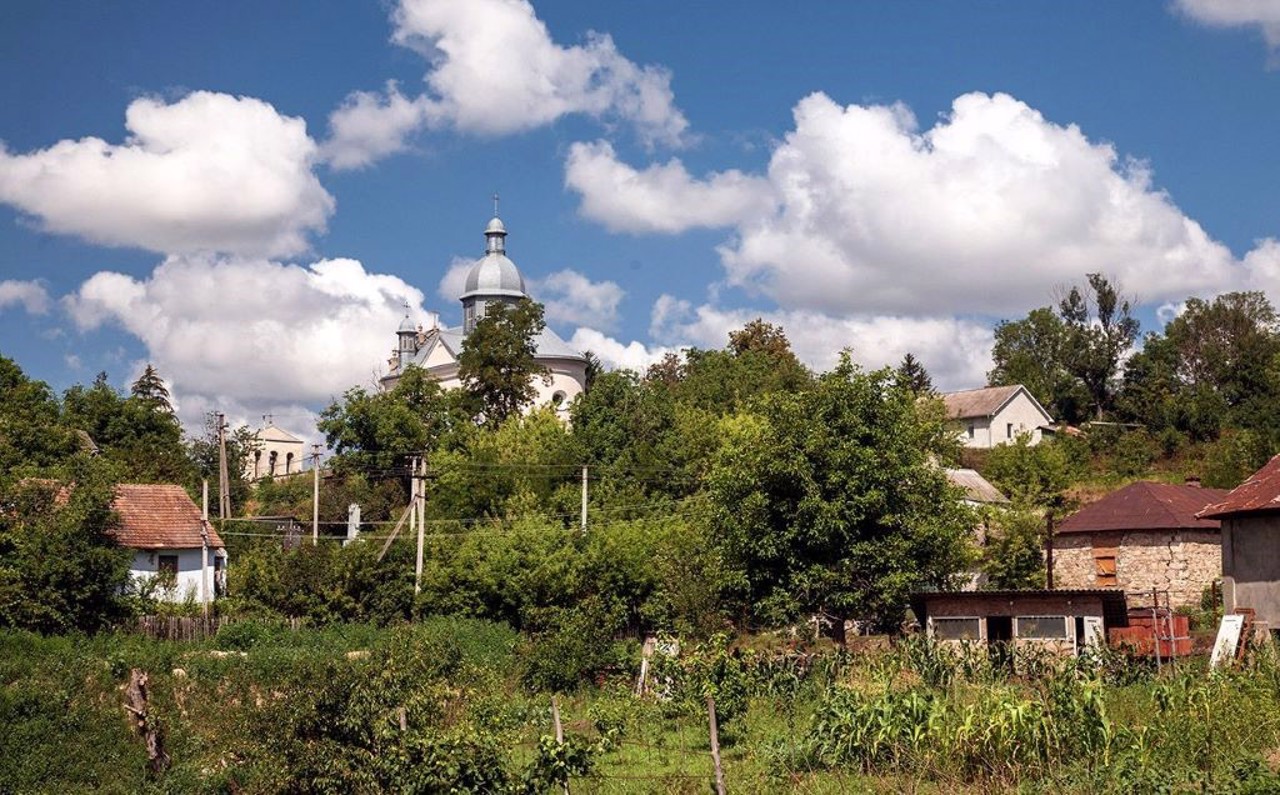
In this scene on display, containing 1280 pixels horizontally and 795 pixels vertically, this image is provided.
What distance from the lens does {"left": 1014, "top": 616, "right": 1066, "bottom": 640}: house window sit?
84.8 ft

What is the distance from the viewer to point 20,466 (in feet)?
116

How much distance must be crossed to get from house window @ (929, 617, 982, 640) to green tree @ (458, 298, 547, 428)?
1373 inches

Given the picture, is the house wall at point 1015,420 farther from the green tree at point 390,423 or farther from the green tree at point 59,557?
the green tree at point 59,557

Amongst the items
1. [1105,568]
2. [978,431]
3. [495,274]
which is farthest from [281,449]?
[1105,568]

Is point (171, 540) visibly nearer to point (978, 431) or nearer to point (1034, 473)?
point (1034, 473)

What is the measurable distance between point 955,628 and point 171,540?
24.9 meters

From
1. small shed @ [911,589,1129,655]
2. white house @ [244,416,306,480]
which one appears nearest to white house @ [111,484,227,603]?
small shed @ [911,589,1129,655]

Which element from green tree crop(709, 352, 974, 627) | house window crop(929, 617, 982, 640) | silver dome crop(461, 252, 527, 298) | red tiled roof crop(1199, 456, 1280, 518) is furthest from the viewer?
silver dome crop(461, 252, 527, 298)

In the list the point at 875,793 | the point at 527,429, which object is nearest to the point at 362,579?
the point at 527,429

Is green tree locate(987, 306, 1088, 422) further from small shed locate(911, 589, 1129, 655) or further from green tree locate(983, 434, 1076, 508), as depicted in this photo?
small shed locate(911, 589, 1129, 655)

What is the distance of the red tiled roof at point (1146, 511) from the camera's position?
37719mm

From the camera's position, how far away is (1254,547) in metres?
26.6

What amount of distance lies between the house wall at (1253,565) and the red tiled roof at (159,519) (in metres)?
29.5

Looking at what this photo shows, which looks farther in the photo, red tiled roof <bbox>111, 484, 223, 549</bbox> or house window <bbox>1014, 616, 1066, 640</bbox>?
red tiled roof <bbox>111, 484, 223, 549</bbox>
